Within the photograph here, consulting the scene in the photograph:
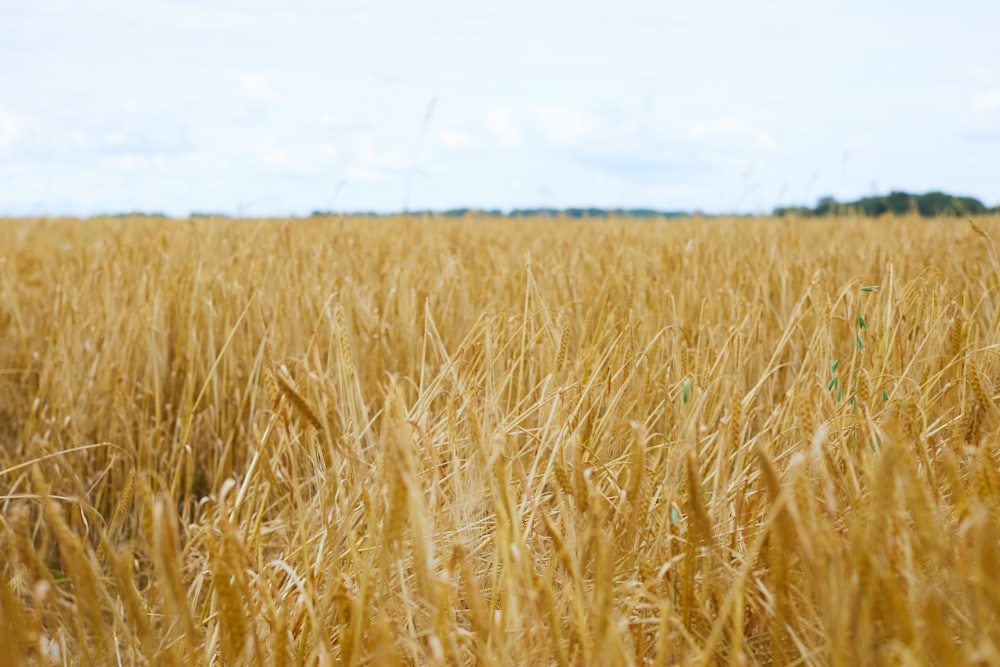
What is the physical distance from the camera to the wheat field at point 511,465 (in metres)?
0.62

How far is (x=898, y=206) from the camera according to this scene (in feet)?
28.8

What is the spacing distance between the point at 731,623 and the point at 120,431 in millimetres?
1568

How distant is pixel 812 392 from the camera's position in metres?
1.18

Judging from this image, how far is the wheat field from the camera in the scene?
→ 623 mm

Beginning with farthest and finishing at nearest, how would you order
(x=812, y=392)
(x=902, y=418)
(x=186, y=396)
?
(x=186, y=396) < (x=812, y=392) < (x=902, y=418)

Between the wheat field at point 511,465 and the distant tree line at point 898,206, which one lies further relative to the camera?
the distant tree line at point 898,206

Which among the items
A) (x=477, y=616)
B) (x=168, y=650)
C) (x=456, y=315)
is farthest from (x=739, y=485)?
(x=456, y=315)

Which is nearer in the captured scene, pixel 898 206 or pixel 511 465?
pixel 511 465

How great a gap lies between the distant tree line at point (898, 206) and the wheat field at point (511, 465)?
3183 millimetres

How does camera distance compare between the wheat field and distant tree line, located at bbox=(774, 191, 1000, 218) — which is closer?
the wheat field

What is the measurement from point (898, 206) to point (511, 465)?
9.08 m

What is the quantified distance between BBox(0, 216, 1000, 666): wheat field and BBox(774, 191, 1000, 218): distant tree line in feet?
10.4

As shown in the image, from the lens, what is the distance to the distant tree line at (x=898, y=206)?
566cm

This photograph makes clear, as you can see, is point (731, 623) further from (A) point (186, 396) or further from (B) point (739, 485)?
(A) point (186, 396)
